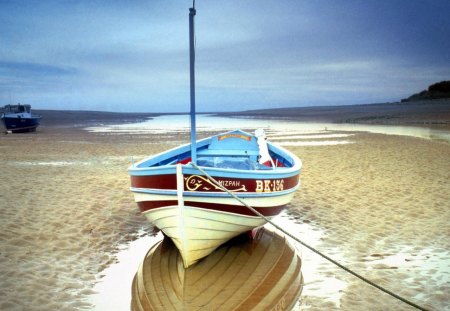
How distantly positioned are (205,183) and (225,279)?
1648 mm

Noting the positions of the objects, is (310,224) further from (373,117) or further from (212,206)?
(373,117)

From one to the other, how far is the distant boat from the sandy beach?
24639mm

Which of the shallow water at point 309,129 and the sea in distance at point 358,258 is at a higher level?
the shallow water at point 309,129

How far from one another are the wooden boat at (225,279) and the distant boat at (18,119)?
121ft

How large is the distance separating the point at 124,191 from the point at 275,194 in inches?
251

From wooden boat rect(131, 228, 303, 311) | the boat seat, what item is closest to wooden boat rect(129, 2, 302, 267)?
wooden boat rect(131, 228, 303, 311)

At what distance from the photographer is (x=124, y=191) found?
11477 mm

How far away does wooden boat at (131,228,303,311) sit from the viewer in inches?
205

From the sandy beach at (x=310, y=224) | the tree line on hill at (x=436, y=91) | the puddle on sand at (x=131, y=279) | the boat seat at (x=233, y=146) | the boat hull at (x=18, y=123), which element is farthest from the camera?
the tree line on hill at (x=436, y=91)

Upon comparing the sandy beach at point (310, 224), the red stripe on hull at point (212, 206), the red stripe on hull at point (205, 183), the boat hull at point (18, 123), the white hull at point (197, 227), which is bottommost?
the sandy beach at point (310, 224)

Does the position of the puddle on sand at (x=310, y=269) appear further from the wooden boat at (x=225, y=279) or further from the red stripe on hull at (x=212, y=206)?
the red stripe on hull at (x=212, y=206)

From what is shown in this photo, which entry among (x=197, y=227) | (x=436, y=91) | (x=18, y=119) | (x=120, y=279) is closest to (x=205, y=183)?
(x=197, y=227)

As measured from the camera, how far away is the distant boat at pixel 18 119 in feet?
123

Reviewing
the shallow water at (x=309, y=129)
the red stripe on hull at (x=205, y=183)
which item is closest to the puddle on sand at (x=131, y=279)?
the red stripe on hull at (x=205, y=183)
